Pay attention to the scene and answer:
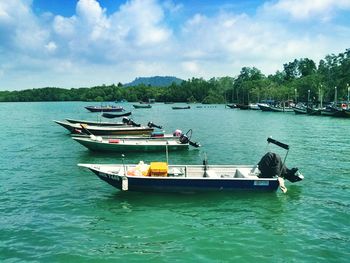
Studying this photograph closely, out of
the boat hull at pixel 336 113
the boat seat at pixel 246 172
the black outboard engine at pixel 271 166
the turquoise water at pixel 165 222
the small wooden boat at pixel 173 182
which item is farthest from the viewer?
the boat hull at pixel 336 113

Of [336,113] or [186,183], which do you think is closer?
[186,183]

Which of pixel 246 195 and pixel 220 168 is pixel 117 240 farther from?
pixel 220 168

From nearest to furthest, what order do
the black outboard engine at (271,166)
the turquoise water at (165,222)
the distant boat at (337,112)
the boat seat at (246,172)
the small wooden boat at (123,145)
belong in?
the turquoise water at (165,222) → the black outboard engine at (271,166) → the boat seat at (246,172) → the small wooden boat at (123,145) → the distant boat at (337,112)

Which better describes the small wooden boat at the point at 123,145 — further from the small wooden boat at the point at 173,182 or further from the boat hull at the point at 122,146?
the small wooden boat at the point at 173,182

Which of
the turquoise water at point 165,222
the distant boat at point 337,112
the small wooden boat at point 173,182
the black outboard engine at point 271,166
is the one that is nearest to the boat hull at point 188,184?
the small wooden boat at point 173,182

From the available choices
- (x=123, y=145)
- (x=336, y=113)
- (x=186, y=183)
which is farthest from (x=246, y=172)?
(x=336, y=113)

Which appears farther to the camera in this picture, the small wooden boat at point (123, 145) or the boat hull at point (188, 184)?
the small wooden boat at point (123, 145)

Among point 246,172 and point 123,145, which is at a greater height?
point 123,145

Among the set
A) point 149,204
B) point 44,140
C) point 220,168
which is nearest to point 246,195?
point 220,168

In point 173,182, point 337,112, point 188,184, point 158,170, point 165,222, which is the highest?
point 158,170

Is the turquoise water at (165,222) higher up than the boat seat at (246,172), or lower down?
lower down

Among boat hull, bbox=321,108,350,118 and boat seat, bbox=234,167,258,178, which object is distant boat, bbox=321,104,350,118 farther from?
boat seat, bbox=234,167,258,178

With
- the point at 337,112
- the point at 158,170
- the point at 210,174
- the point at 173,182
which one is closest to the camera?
the point at 173,182

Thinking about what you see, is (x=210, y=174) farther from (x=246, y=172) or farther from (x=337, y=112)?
(x=337, y=112)
